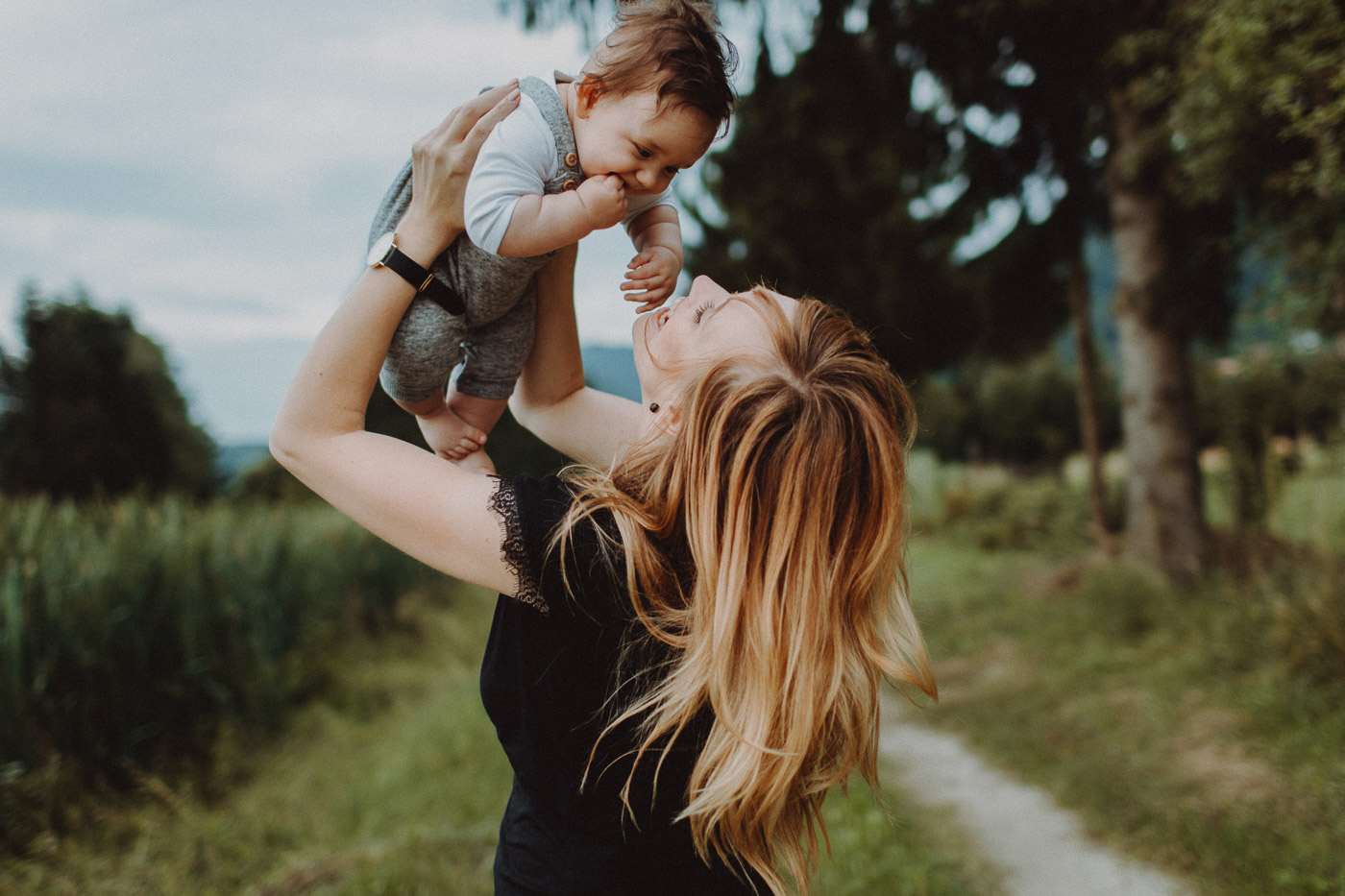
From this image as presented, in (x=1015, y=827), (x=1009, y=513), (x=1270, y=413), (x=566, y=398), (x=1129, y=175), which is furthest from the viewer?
(x=1009, y=513)

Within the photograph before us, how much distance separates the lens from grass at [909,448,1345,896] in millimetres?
3258

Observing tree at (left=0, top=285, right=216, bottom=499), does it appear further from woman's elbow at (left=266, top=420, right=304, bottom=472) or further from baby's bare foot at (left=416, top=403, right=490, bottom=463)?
woman's elbow at (left=266, top=420, right=304, bottom=472)

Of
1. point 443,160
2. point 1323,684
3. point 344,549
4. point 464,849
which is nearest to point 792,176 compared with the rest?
point 344,549

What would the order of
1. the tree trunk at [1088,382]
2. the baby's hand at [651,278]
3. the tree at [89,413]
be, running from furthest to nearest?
the tree at [89,413], the tree trunk at [1088,382], the baby's hand at [651,278]

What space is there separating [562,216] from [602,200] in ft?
0.26

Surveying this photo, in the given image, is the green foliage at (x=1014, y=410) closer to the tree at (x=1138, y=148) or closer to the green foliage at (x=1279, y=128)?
the tree at (x=1138, y=148)

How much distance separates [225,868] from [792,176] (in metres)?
8.42

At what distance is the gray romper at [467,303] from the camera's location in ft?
4.81

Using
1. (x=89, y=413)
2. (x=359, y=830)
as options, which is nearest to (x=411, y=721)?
(x=359, y=830)

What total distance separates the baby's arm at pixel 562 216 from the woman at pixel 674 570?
0.11 m

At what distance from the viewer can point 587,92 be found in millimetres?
1531

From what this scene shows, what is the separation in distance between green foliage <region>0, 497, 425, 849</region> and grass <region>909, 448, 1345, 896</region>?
4074 mm

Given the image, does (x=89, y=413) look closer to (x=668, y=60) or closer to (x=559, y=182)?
(x=559, y=182)

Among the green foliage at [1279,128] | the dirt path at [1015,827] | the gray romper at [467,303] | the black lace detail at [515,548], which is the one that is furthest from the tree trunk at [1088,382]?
the black lace detail at [515,548]
